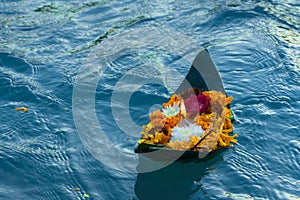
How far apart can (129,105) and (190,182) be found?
171 cm

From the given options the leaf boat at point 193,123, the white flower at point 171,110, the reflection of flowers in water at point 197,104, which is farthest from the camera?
the reflection of flowers in water at point 197,104

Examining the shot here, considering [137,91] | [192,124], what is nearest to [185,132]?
[192,124]

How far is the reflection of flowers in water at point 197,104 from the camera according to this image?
4930 mm

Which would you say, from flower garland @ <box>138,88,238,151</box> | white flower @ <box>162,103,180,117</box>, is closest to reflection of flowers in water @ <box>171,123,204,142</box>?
flower garland @ <box>138,88,238,151</box>

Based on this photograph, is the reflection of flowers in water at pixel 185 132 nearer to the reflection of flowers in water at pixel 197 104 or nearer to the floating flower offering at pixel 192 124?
the floating flower offering at pixel 192 124

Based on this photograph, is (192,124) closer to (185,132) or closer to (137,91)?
(185,132)

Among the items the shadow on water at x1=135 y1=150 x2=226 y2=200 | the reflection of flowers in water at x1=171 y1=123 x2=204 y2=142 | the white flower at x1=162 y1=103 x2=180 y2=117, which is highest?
the white flower at x1=162 y1=103 x2=180 y2=117

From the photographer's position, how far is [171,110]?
487 centimetres

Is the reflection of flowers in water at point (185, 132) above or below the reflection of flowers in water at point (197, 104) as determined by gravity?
below

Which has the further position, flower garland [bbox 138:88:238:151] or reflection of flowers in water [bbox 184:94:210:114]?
reflection of flowers in water [bbox 184:94:210:114]

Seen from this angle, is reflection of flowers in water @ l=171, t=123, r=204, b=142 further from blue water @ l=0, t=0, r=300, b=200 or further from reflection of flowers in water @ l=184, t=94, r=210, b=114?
blue water @ l=0, t=0, r=300, b=200

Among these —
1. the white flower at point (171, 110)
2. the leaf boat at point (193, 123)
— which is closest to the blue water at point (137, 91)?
the leaf boat at point (193, 123)

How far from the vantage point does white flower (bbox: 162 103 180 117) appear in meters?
4.83

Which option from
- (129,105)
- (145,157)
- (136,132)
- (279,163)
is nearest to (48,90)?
(129,105)
